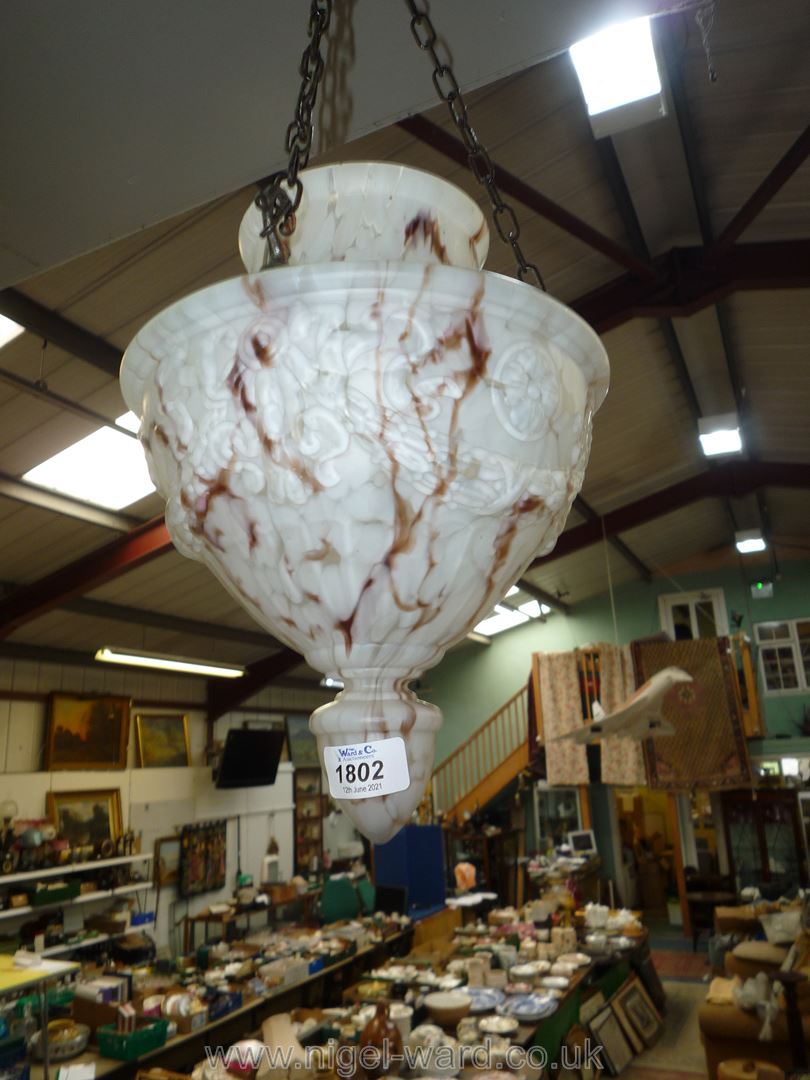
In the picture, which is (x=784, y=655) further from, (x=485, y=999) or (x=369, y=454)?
(x=369, y=454)

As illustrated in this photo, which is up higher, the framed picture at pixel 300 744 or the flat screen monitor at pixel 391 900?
the framed picture at pixel 300 744

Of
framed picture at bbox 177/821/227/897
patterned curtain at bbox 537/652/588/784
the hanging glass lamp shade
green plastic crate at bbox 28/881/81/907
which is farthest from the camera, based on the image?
patterned curtain at bbox 537/652/588/784

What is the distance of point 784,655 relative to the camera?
417 inches

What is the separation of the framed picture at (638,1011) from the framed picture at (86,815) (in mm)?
4733

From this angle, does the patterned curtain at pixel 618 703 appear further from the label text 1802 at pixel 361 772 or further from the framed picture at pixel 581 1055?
the label text 1802 at pixel 361 772

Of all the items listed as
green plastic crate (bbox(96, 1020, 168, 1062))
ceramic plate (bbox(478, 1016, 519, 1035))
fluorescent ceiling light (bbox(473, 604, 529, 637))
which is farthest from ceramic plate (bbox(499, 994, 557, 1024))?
fluorescent ceiling light (bbox(473, 604, 529, 637))

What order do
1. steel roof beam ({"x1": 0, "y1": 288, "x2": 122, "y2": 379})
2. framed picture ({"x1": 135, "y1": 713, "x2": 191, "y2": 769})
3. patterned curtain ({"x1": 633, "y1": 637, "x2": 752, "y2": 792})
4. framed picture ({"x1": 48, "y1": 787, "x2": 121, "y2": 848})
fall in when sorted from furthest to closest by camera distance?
patterned curtain ({"x1": 633, "y1": 637, "x2": 752, "y2": 792}) < framed picture ({"x1": 135, "y1": 713, "x2": 191, "y2": 769}) < framed picture ({"x1": 48, "y1": 787, "x2": 121, "y2": 848}) < steel roof beam ({"x1": 0, "y1": 288, "x2": 122, "y2": 379})

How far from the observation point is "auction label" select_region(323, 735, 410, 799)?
24.0 inches

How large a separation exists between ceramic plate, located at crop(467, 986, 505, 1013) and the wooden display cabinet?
19.4ft

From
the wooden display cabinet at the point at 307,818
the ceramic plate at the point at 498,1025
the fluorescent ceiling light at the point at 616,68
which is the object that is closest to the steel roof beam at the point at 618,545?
the ceramic plate at the point at 498,1025

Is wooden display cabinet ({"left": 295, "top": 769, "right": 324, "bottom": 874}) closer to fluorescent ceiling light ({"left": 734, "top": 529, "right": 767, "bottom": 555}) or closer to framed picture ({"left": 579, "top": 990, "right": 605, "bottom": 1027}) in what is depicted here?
framed picture ({"left": 579, "top": 990, "right": 605, "bottom": 1027})

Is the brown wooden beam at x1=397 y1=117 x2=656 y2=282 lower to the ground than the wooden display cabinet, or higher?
higher

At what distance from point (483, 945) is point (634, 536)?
5903mm

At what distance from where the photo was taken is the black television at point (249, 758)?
8766 mm
